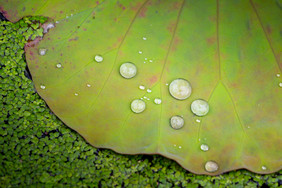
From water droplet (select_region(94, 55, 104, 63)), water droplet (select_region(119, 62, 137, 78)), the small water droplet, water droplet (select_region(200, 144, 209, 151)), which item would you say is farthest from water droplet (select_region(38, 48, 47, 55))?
water droplet (select_region(200, 144, 209, 151))

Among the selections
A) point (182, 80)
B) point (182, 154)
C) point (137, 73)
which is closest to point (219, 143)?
point (182, 154)

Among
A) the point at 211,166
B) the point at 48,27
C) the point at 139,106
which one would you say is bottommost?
the point at 211,166

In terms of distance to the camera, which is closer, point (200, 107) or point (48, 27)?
point (200, 107)

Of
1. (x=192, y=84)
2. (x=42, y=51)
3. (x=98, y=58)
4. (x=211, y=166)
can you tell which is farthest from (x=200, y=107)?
(x=42, y=51)

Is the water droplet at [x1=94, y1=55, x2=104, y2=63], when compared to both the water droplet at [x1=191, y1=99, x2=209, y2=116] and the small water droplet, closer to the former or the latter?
the small water droplet

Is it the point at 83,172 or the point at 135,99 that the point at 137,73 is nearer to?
the point at 135,99

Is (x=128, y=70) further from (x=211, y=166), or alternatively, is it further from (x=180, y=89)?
(x=211, y=166)
